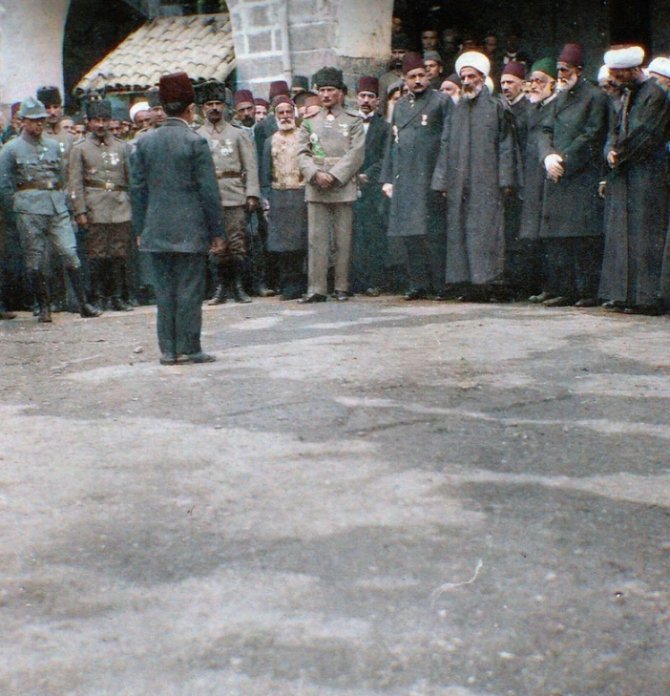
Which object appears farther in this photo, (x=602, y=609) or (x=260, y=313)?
(x=260, y=313)

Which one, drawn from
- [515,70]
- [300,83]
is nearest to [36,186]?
[300,83]

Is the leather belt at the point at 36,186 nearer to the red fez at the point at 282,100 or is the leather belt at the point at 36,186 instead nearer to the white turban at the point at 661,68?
the red fez at the point at 282,100

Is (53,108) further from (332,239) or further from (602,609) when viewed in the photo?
(602,609)

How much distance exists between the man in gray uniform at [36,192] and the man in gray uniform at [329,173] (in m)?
1.85

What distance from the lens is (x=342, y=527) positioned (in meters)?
3.69

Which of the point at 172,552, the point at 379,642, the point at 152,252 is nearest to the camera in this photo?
the point at 379,642

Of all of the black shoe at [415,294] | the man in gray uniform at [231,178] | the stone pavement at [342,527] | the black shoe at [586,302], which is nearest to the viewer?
Result: the stone pavement at [342,527]

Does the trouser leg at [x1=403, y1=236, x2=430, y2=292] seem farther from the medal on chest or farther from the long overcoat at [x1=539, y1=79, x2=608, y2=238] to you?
the medal on chest

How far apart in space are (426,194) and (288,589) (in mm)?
6826

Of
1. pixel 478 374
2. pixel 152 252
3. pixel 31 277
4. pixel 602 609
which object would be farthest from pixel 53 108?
pixel 602 609

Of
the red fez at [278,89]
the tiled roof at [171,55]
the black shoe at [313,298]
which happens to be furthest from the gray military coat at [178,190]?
the tiled roof at [171,55]

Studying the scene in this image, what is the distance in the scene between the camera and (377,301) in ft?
33.2

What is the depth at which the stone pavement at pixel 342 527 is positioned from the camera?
2.78 metres

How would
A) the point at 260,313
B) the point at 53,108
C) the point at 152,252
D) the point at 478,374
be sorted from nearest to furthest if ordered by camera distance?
1. the point at 478,374
2. the point at 152,252
3. the point at 260,313
4. the point at 53,108
